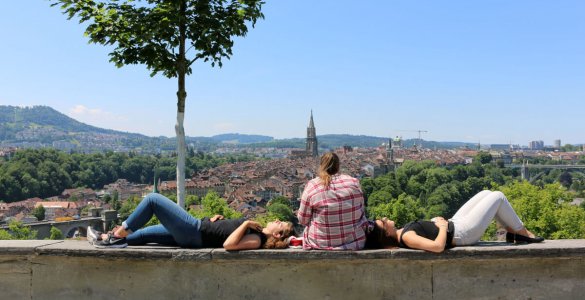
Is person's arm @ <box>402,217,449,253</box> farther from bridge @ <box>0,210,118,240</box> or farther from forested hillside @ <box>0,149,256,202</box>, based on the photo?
forested hillside @ <box>0,149,256,202</box>

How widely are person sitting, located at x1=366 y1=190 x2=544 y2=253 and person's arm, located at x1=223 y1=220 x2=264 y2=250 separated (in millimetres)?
803

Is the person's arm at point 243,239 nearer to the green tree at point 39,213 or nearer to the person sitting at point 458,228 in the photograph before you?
the person sitting at point 458,228

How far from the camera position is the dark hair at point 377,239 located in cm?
372

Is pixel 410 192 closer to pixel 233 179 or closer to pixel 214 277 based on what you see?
pixel 233 179

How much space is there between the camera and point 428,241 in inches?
137

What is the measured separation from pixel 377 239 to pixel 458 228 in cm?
56

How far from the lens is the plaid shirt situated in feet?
11.8

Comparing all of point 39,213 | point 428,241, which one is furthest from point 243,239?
point 39,213

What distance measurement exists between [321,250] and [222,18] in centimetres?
309

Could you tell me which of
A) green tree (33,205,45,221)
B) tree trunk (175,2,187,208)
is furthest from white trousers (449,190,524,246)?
green tree (33,205,45,221)

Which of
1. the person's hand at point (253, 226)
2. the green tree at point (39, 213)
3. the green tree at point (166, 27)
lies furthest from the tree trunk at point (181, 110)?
the green tree at point (39, 213)

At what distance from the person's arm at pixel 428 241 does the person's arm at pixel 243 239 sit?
3.31 ft

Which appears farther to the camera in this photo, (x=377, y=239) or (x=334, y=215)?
(x=377, y=239)

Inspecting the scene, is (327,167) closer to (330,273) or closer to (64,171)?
(330,273)
